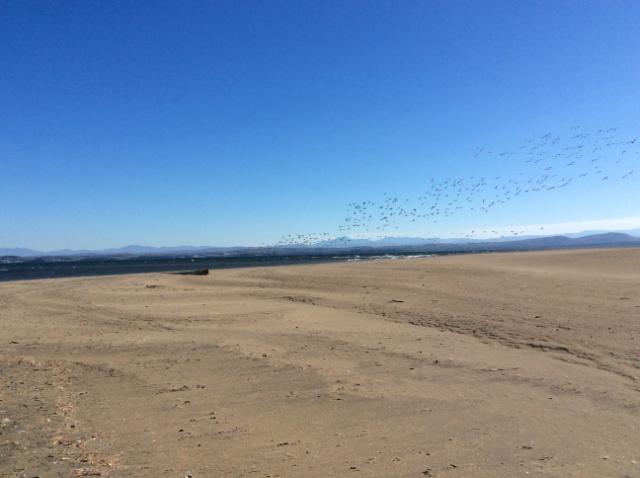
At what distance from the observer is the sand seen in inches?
207

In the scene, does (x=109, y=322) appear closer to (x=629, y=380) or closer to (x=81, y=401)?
(x=81, y=401)

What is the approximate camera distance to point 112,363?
32.7 feet

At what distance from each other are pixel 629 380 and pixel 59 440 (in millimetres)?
8022

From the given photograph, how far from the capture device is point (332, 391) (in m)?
7.81

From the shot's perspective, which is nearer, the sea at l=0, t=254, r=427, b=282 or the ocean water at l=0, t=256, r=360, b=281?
the ocean water at l=0, t=256, r=360, b=281

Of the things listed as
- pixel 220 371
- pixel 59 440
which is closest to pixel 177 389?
pixel 220 371

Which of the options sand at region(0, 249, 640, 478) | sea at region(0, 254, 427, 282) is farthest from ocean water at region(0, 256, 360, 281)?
sand at region(0, 249, 640, 478)

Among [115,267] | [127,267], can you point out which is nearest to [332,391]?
[127,267]

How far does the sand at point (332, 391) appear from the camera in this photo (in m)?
5.26

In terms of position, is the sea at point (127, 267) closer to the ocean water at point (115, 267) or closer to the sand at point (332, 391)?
the ocean water at point (115, 267)

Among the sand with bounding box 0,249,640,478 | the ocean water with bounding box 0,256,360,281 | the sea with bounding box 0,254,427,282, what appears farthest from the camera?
the sea with bounding box 0,254,427,282

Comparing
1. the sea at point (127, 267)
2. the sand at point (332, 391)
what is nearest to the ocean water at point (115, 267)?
the sea at point (127, 267)

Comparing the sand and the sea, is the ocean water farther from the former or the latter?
the sand

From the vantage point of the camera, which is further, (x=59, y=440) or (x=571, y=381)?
(x=571, y=381)
